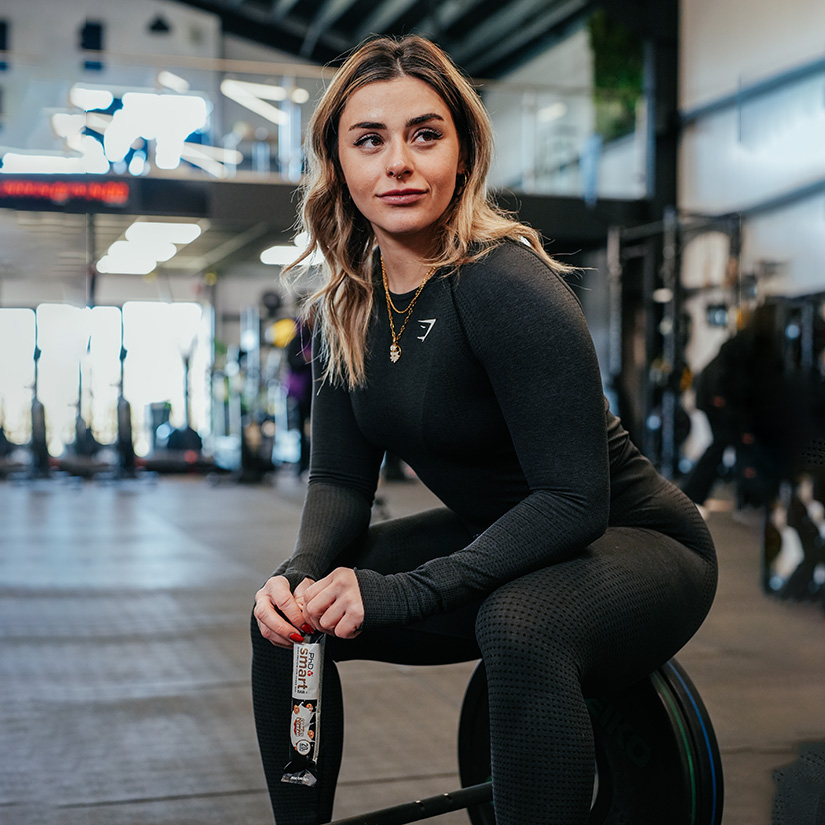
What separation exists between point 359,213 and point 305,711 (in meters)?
0.62

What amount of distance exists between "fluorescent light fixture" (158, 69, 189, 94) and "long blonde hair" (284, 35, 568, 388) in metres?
8.01

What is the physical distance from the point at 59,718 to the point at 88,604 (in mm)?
1359

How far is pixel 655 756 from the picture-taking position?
47.8 inches

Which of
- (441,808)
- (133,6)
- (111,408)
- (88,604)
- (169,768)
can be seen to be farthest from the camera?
(133,6)

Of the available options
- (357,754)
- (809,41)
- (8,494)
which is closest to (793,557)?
(357,754)

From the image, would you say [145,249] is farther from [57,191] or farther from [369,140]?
[369,140]

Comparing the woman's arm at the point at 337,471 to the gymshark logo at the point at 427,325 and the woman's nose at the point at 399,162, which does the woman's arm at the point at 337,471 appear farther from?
the woman's nose at the point at 399,162

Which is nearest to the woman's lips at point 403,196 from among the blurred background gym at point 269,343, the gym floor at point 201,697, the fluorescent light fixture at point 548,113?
the blurred background gym at point 269,343

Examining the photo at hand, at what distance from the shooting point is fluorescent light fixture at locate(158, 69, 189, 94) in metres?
8.73

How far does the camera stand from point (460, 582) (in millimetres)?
1029

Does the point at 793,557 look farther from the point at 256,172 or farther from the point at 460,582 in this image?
the point at 256,172

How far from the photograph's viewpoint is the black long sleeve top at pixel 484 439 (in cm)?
104

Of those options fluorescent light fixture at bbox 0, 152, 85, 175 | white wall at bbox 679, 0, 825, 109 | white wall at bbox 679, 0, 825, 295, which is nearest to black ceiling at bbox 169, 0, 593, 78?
white wall at bbox 679, 0, 825, 109

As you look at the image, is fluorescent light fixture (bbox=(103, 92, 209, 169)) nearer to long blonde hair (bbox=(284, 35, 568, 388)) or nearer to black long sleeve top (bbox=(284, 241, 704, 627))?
long blonde hair (bbox=(284, 35, 568, 388))
